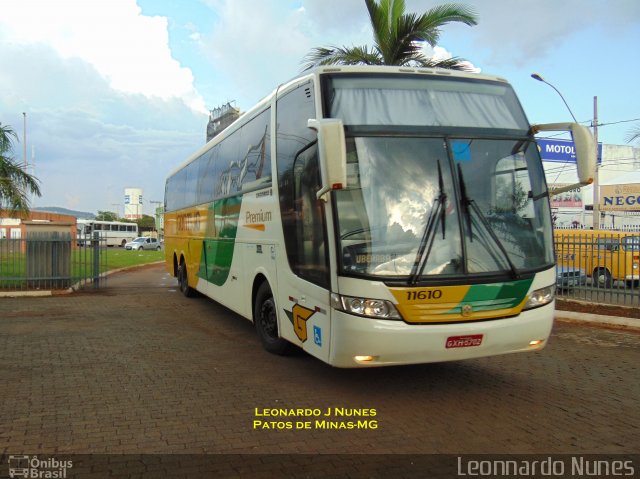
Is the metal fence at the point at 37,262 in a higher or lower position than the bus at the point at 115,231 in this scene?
lower

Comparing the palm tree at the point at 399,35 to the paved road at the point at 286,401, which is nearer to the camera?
the paved road at the point at 286,401

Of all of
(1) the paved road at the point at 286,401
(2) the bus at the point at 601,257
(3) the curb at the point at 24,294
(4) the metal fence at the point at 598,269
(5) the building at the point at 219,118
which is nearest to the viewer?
(1) the paved road at the point at 286,401

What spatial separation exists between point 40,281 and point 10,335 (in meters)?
6.20

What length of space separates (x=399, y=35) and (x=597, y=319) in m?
8.15

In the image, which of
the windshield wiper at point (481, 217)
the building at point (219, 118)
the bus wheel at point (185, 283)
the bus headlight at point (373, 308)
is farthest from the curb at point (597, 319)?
the building at point (219, 118)

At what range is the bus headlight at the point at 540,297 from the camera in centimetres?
543

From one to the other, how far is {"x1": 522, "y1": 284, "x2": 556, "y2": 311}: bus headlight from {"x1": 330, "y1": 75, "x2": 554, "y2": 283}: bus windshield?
0.25 metres

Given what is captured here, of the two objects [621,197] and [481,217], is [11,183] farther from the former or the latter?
[621,197]

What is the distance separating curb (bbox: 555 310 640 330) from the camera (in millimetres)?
9947

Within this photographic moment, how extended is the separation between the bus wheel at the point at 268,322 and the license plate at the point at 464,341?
8.43 ft
